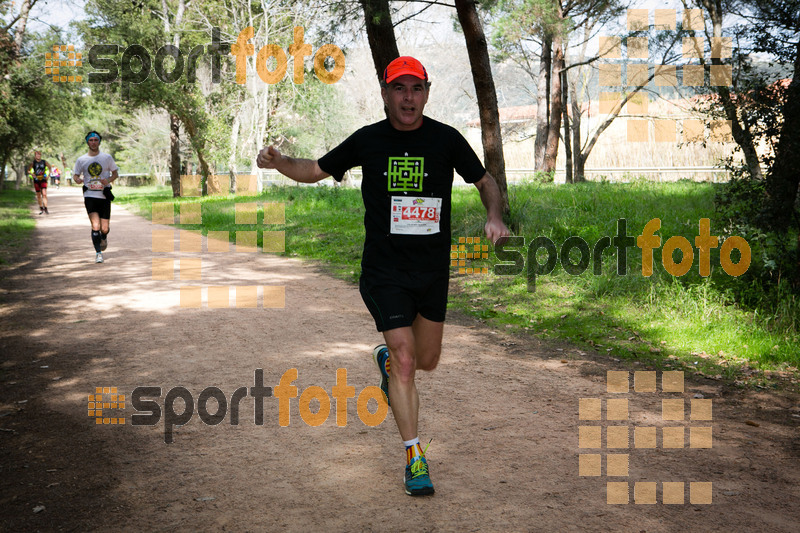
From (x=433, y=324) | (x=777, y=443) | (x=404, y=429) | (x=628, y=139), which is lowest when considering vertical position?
(x=777, y=443)

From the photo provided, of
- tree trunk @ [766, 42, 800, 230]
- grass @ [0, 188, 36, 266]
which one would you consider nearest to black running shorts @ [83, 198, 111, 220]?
grass @ [0, 188, 36, 266]

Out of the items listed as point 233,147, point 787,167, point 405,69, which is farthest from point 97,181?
point 233,147

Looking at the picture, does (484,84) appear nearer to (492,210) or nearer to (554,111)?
(492,210)

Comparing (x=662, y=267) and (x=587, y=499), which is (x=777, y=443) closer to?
(x=587, y=499)

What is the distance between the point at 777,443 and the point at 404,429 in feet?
8.59

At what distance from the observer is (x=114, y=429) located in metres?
4.68

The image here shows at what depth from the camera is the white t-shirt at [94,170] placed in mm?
11938

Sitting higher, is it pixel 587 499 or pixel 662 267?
pixel 662 267

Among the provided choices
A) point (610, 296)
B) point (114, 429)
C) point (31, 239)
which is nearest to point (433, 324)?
point (114, 429)

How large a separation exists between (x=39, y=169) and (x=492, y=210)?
24.8m

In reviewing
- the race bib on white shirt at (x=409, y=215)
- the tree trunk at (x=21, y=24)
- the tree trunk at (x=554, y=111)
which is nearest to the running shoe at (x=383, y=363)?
the race bib on white shirt at (x=409, y=215)

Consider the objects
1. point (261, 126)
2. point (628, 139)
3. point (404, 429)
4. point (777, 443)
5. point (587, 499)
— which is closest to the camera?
point (587, 499)

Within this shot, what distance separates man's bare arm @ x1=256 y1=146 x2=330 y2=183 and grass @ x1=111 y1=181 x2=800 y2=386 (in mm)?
4079

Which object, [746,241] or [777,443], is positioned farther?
[746,241]
